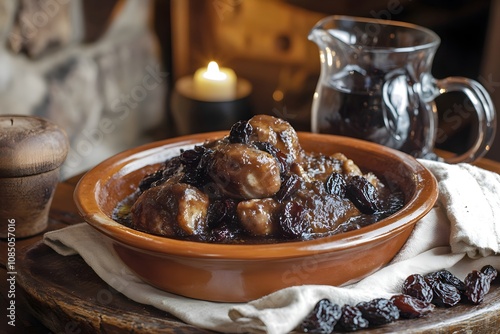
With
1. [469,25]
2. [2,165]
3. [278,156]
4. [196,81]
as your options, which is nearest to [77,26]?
[196,81]

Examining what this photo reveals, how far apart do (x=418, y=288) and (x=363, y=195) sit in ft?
0.56

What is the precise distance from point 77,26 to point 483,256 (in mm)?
1683

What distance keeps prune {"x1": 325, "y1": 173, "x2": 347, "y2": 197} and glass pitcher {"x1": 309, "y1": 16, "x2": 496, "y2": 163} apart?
34 cm

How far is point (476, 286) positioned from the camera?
3.31 ft

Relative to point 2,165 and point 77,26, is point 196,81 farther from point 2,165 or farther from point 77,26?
point 2,165


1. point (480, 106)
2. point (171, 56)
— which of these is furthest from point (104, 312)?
point (171, 56)

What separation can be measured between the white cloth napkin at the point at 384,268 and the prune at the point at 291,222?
91 mm

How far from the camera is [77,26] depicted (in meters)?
2.35

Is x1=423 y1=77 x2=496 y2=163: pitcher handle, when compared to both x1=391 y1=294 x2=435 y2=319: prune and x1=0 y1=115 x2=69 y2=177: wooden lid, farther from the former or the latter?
x1=0 y1=115 x2=69 y2=177: wooden lid

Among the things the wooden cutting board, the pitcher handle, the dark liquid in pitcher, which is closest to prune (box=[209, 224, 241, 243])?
the wooden cutting board

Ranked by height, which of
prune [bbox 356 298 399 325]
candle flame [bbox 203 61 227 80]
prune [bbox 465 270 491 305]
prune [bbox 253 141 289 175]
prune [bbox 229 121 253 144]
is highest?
prune [bbox 229 121 253 144]

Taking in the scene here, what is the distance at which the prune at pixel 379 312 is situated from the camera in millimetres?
920

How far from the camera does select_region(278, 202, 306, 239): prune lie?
3.29 feet

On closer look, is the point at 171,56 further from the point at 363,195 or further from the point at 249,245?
the point at 249,245
